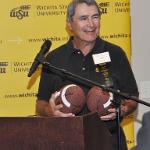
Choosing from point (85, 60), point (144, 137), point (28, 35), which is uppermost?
point (28, 35)

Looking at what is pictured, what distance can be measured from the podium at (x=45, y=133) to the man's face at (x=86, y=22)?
3.52 ft

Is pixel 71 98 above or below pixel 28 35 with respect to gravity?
below

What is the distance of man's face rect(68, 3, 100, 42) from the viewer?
2.67 metres

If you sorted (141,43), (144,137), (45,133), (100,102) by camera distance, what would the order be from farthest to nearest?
(141,43) → (100,102) → (45,133) → (144,137)

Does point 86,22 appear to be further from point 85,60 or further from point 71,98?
point 71,98

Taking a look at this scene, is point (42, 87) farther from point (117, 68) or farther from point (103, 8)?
point (103, 8)

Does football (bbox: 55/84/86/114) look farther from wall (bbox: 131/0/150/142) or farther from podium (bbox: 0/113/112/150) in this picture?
wall (bbox: 131/0/150/142)

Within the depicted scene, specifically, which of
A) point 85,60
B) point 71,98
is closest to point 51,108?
point 71,98

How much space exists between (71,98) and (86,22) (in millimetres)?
558

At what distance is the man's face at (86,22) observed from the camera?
267cm

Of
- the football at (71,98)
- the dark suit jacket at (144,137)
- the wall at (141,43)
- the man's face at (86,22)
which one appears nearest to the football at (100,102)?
the football at (71,98)

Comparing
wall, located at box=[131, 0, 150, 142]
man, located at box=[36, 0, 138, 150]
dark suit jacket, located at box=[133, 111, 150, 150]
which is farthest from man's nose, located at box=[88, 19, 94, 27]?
dark suit jacket, located at box=[133, 111, 150, 150]

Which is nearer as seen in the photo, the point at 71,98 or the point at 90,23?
the point at 71,98

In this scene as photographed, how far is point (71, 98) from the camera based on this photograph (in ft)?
7.76
